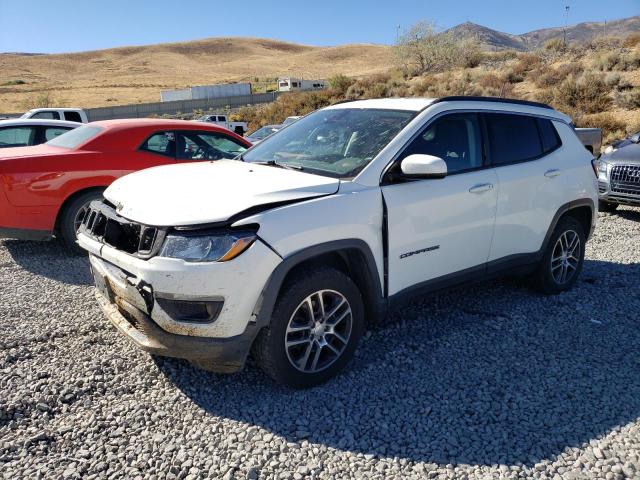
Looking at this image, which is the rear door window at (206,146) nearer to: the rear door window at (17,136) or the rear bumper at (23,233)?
the rear bumper at (23,233)

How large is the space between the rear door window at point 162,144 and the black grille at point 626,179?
6.77 m

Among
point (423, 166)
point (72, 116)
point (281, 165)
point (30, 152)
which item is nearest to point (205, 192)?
point (281, 165)

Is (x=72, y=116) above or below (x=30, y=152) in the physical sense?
below

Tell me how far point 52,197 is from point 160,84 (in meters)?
88.5

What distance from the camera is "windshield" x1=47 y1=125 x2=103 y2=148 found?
20.8 feet

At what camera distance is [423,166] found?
3422mm

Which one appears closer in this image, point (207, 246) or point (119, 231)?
point (207, 246)

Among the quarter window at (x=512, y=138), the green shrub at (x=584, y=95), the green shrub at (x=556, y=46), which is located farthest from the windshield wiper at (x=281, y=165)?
the green shrub at (x=556, y=46)

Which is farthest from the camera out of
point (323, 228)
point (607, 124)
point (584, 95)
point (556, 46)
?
point (556, 46)

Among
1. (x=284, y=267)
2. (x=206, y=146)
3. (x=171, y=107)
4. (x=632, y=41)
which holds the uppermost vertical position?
(x=632, y=41)

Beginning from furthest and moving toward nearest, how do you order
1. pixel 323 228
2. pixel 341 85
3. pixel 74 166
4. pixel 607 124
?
pixel 341 85, pixel 607 124, pixel 74 166, pixel 323 228

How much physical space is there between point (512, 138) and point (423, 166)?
1.52m

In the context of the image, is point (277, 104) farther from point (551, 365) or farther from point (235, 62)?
point (235, 62)

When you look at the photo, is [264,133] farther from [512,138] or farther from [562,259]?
[512,138]
